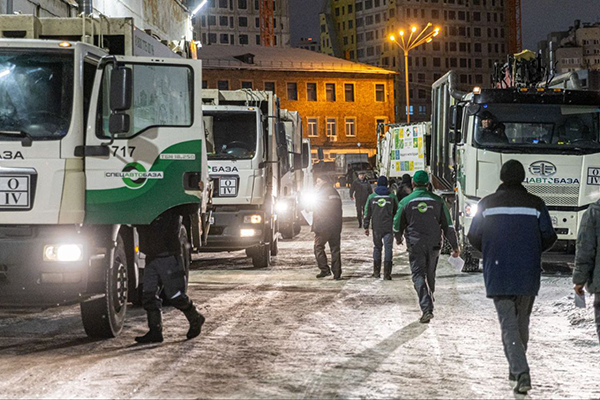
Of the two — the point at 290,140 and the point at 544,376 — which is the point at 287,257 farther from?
the point at 544,376

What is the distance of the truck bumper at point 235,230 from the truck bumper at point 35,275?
7.35 m

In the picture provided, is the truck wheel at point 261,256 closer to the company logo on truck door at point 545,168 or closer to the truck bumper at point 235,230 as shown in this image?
the truck bumper at point 235,230

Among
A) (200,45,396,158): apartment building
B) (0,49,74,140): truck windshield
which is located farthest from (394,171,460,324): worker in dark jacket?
(200,45,396,158): apartment building

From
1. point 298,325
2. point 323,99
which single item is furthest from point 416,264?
point 323,99

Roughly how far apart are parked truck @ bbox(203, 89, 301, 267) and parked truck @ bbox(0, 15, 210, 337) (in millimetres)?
6396

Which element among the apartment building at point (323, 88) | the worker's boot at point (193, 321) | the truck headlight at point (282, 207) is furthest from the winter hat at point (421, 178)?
the apartment building at point (323, 88)

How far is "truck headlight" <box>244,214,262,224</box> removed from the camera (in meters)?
15.8

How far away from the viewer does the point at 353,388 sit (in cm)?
688

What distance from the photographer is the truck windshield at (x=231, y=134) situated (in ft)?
52.0

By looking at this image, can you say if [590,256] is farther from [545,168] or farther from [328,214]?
[328,214]

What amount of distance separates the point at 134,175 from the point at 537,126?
318 inches

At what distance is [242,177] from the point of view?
15711 mm

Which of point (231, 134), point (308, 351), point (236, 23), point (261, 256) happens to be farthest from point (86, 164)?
point (236, 23)

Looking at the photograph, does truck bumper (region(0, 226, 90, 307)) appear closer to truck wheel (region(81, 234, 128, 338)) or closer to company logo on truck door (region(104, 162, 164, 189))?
truck wheel (region(81, 234, 128, 338))
